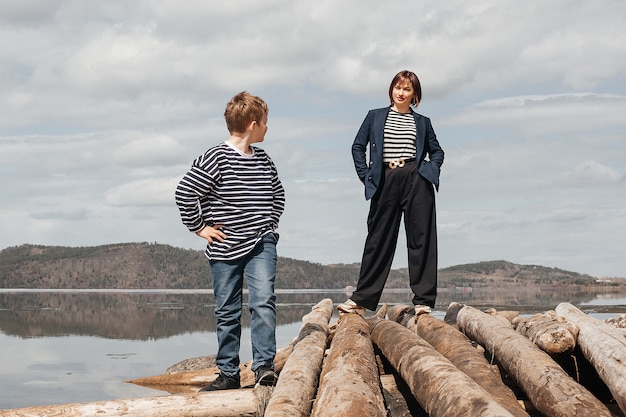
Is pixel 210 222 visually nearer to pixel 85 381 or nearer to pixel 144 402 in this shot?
pixel 144 402

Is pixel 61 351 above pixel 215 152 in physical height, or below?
below

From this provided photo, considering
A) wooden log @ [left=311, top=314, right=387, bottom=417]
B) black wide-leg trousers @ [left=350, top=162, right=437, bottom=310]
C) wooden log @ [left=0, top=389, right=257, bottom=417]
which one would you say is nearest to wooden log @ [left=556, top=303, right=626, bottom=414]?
wooden log @ [left=311, top=314, right=387, bottom=417]

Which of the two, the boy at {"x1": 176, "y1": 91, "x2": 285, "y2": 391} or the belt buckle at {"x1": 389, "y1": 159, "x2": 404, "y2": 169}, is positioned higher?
the belt buckle at {"x1": 389, "y1": 159, "x2": 404, "y2": 169}

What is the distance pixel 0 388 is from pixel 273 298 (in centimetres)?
559

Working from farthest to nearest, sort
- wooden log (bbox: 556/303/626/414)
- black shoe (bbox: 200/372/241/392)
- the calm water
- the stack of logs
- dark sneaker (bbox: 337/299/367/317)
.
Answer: the calm water < dark sneaker (bbox: 337/299/367/317) < black shoe (bbox: 200/372/241/392) < wooden log (bbox: 556/303/626/414) < the stack of logs

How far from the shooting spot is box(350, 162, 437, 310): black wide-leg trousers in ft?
29.8

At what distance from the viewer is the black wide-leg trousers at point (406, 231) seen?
9070mm

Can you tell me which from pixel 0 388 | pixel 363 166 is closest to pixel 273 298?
pixel 363 166

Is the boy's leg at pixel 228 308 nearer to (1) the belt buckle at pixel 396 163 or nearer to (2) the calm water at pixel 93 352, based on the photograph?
(1) the belt buckle at pixel 396 163

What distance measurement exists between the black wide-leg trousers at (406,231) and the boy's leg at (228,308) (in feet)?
8.04

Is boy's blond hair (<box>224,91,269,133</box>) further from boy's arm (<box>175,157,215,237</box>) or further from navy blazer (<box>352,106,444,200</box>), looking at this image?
navy blazer (<box>352,106,444,200</box>)

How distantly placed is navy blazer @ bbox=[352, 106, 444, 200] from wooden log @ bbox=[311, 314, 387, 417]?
211cm

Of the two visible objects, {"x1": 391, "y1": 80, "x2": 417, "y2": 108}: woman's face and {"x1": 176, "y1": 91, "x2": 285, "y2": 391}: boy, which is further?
{"x1": 391, "y1": 80, "x2": 417, "y2": 108}: woman's face

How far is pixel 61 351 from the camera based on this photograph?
15.5 meters
